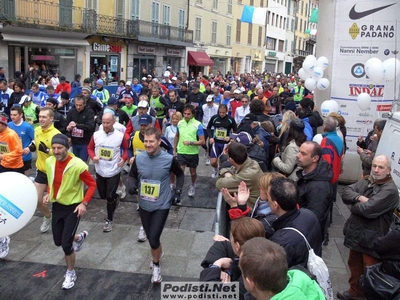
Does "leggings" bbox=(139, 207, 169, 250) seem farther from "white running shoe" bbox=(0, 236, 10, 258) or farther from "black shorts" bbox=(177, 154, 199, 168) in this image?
"black shorts" bbox=(177, 154, 199, 168)

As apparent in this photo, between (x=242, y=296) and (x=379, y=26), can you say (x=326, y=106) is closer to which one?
(x=379, y=26)

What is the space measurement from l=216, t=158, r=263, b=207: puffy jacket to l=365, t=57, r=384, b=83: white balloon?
4.41 metres

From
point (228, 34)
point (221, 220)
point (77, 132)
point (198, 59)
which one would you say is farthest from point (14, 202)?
point (228, 34)

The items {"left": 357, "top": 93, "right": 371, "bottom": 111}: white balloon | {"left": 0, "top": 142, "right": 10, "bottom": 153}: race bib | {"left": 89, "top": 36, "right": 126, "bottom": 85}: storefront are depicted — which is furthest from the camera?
{"left": 89, "top": 36, "right": 126, "bottom": 85}: storefront

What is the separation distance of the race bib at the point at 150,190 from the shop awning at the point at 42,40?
16.4 metres

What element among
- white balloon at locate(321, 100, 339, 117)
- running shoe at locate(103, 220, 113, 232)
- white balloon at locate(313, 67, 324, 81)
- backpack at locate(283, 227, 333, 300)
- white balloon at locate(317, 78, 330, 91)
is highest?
white balloon at locate(313, 67, 324, 81)

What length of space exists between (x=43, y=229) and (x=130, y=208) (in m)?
1.67

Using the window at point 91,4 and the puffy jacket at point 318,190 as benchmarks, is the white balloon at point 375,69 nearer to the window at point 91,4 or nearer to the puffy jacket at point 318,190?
the puffy jacket at point 318,190

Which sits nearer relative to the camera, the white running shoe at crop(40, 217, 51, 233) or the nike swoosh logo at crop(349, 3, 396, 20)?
the white running shoe at crop(40, 217, 51, 233)

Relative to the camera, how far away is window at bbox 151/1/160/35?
1186 inches

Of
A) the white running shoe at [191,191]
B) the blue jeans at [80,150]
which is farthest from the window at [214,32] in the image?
the blue jeans at [80,150]

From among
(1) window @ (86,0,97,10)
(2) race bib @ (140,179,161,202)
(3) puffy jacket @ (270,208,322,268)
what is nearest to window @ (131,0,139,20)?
(1) window @ (86,0,97,10)

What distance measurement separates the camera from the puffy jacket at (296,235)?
3.08 metres

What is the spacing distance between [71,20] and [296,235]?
22681 mm
